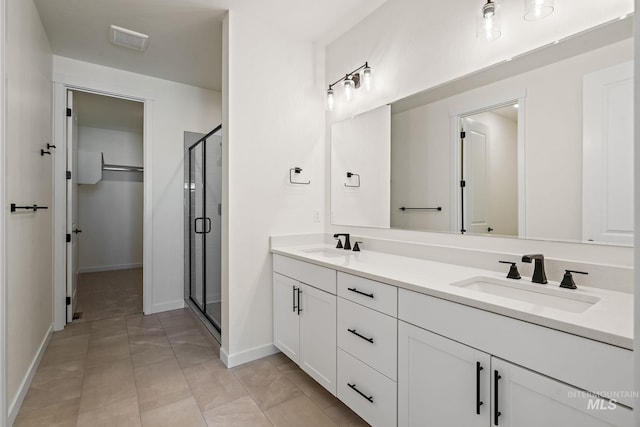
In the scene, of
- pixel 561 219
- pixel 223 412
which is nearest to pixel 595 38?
pixel 561 219

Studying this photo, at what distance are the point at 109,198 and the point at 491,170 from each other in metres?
6.35

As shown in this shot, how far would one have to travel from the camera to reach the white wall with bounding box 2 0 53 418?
1710 mm

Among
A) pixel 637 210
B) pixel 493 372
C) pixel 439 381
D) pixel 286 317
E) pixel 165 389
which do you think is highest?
pixel 637 210

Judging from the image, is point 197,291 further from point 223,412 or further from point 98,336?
point 223,412

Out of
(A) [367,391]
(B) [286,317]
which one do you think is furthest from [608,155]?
(B) [286,317]

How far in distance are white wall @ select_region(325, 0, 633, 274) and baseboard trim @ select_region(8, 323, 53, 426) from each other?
227 centimetres

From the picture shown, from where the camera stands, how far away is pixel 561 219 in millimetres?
1396

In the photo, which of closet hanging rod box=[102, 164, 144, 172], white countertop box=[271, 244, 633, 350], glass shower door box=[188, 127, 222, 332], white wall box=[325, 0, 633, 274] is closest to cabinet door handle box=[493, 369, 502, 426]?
white countertop box=[271, 244, 633, 350]

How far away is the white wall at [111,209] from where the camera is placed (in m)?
5.61

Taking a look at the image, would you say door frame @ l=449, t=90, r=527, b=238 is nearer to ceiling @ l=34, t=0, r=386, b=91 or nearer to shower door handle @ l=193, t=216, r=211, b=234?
ceiling @ l=34, t=0, r=386, b=91

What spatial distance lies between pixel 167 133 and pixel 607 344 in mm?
3928

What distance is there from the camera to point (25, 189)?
78.2 inches

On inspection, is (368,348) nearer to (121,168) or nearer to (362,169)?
(362,169)

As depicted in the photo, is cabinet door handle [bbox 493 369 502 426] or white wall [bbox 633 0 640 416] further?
cabinet door handle [bbox 493 369 502 426]
